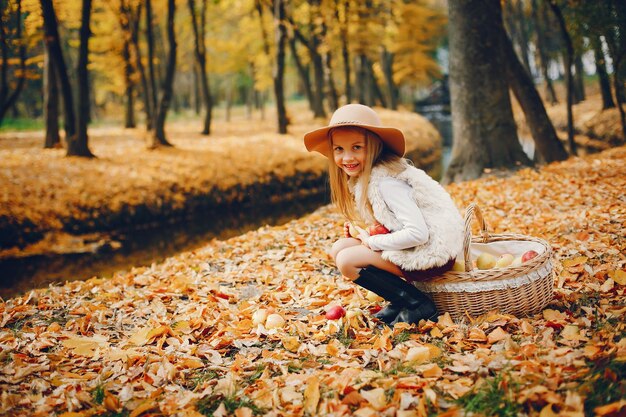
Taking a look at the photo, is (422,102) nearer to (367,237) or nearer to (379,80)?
(379,80)

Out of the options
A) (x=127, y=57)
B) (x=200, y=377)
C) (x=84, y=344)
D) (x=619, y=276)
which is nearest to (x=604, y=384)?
(x=619, y=276)

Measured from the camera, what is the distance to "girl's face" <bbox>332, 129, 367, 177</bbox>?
3369mm

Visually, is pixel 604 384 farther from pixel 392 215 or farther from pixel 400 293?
pixel 392 215

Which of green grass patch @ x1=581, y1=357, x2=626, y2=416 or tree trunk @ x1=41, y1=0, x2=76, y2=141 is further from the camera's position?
tree trunk @ x1=41, y1=0, x2=76, y2=141

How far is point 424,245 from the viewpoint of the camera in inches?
127

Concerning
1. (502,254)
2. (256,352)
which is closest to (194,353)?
(256,352)

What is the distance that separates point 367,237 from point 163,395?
173 centimetres

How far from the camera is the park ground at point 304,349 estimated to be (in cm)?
246

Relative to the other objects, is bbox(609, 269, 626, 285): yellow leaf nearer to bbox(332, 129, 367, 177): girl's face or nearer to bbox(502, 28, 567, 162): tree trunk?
bbox(332, 129, 367, 177): girl's face

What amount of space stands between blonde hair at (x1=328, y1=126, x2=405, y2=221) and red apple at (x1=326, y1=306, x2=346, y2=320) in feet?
2.43

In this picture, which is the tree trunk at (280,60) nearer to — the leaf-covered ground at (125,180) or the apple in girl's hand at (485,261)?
the leaf-covered ground at (125,180)

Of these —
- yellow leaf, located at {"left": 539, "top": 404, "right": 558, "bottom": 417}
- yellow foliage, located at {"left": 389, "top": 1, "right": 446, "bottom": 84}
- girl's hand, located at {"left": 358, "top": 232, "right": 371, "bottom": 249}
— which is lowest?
yellow leaf, located at {"left": 539, "top": 404, "right": 558, "bottom": 417}

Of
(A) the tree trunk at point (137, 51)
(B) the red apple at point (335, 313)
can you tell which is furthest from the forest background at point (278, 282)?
(A) the tree trunk at point (137, 51)

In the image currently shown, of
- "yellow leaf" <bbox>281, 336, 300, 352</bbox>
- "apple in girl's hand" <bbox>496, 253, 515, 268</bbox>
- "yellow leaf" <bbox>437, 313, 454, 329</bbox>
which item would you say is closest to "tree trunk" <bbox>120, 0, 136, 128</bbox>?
"yellow leaf" <bbox>281, 336, 300, 352</bbox>
